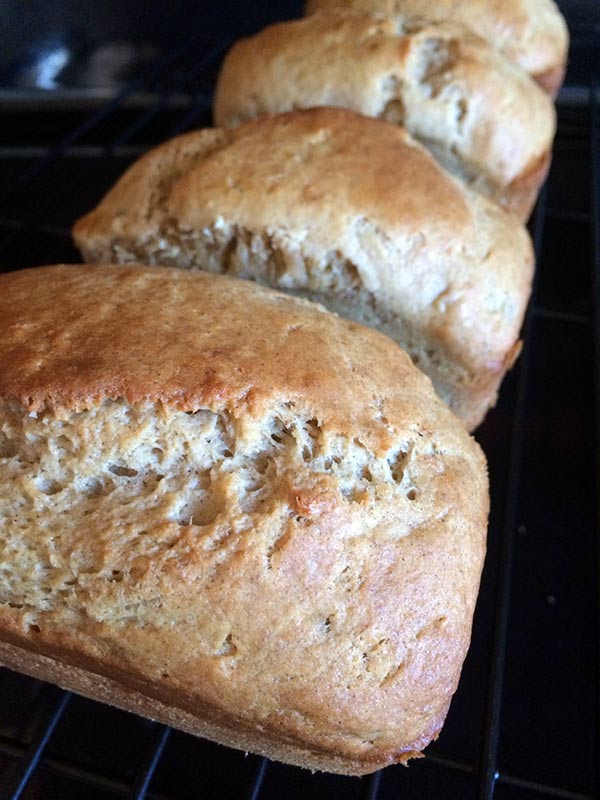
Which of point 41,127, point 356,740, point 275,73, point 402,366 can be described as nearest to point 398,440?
point 402,366

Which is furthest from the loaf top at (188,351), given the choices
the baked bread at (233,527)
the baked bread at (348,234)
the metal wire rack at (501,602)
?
the metal wire rack at (501,602)

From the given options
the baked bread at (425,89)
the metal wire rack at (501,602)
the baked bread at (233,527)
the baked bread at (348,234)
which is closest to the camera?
the baked bread at (233,527)

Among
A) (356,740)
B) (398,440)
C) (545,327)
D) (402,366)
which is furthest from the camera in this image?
(545,327)

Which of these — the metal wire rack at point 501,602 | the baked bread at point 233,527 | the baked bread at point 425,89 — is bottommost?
the metal wire rack at point 501,602

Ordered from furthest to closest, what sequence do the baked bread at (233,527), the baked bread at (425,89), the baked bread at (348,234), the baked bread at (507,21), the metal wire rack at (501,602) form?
1. the baked bread at (507,21)
2. the baked bread at (425,89)
3. the baked bread at (348,234)
4. the metal wire rack at (501,602)
5. the baked bread at (233,527)

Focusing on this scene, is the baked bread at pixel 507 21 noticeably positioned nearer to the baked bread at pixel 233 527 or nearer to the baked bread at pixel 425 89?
the baked bread at pixel 425 89

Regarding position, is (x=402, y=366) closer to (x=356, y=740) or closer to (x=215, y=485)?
(x=215, y=485)

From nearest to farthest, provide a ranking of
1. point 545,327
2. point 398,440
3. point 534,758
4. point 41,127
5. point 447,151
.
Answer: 1. point 398,440
2. point 534,758
3. point 447,151
4. point 545,327
5. point 41,127

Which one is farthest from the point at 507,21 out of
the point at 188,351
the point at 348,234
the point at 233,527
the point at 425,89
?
the point at 233,527
